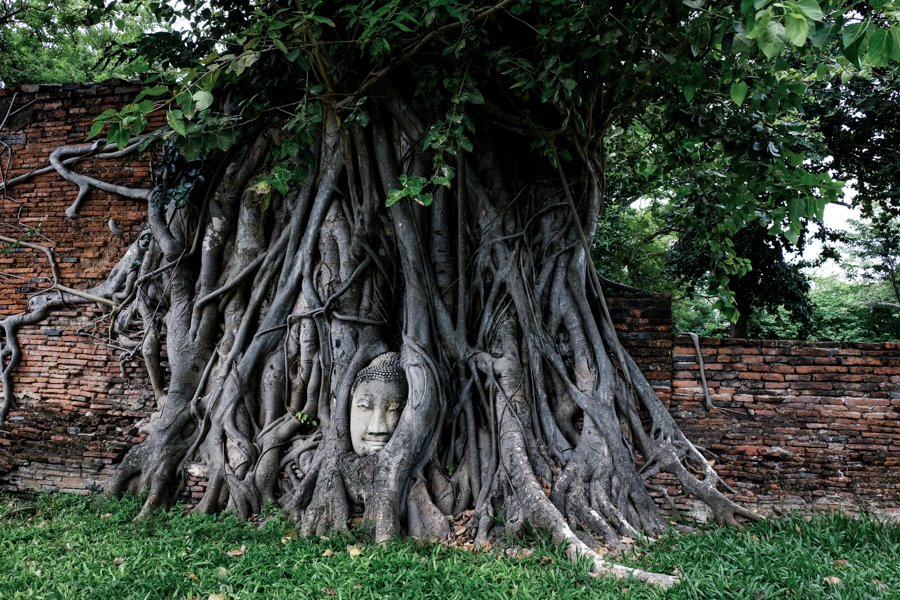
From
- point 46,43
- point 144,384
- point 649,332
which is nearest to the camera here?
point 649,332

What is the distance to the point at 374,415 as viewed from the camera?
4121mm

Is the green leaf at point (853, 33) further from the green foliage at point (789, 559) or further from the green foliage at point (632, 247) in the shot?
the green foliage at point (632, 247)

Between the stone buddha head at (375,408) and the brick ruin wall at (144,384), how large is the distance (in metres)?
1.39

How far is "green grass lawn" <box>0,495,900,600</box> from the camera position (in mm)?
2908

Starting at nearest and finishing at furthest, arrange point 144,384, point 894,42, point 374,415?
point 894,42 → point 374,415 → point 144,384

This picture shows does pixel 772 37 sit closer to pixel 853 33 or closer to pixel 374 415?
pixel 853 33

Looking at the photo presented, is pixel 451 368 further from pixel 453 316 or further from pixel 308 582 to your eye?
pixel 308 582

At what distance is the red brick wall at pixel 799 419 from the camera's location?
4500 mm

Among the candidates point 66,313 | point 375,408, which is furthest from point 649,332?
point 66,313

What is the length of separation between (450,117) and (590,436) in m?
2.19

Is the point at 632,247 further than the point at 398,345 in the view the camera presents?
Yes

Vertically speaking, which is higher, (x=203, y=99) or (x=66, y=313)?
(x=203, y=99)

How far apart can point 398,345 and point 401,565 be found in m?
1.84

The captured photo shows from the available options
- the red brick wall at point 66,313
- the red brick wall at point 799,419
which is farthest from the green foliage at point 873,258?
the red brick wall at point 66,313
